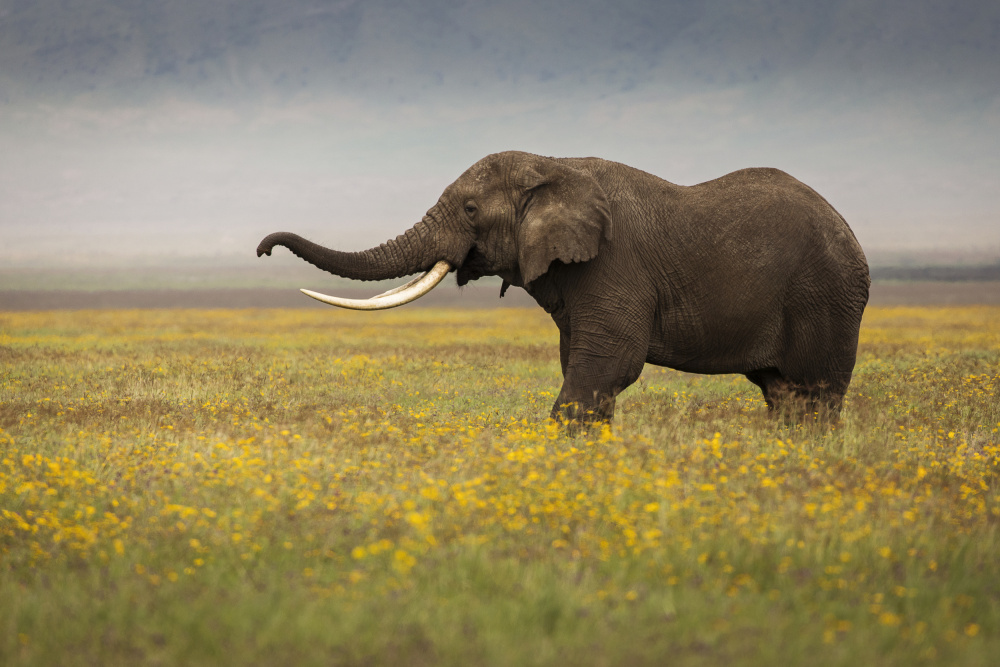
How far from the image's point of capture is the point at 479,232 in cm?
995

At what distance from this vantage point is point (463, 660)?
4.21 meters

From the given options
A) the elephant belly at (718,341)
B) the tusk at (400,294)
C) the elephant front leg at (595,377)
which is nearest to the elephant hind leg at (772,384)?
the elephant belly at (718,341)

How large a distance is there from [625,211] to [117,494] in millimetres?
6081

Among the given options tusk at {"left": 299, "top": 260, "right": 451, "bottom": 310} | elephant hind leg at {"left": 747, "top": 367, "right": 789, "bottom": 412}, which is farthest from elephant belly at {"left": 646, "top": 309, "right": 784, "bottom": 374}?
tusk at {"left": 299, "top": 260, "right": 451, "bottom": 310}

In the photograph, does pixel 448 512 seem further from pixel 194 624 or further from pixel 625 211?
pixel 625 211

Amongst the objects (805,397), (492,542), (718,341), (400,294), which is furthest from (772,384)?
(492,542)

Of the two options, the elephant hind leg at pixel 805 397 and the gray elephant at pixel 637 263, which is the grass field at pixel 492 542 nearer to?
the elephant hind leg at pixel 805 397

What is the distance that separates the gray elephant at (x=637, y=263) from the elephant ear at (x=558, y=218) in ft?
0.05

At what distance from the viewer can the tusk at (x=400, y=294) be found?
379 inches

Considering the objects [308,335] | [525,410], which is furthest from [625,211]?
[308,335]

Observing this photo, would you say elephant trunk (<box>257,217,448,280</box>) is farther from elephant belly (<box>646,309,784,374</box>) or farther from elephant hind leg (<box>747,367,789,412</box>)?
elephant hind leg (<box>747,367,789,412</box>)

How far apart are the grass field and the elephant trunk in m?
1.84

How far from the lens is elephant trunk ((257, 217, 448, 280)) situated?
9898mm

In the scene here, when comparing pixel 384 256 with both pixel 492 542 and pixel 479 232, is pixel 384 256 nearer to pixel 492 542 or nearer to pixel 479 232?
pixel 479 232
